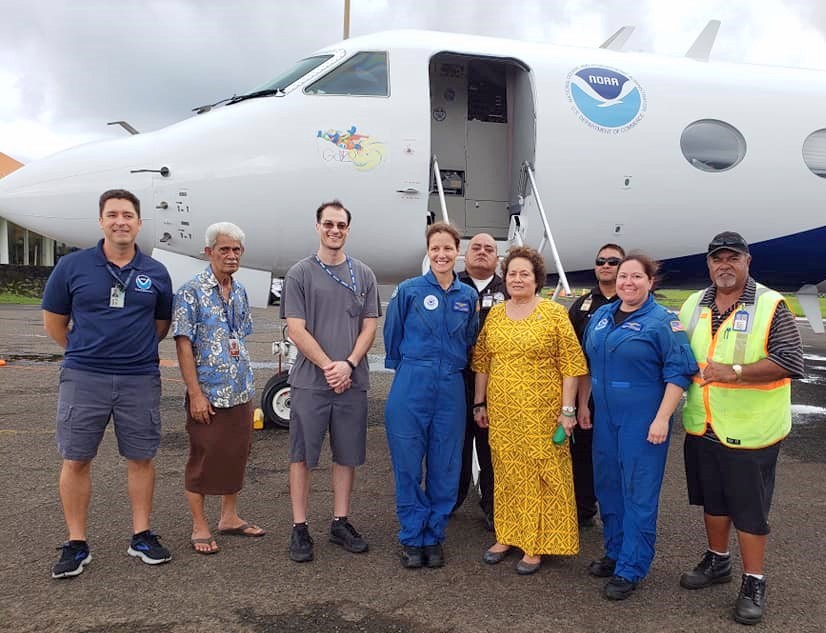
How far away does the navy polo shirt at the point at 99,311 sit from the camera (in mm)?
3361

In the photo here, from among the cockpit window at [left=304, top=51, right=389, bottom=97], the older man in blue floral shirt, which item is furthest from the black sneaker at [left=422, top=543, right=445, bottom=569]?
the cockpit window at [left=304, top=51, right=389, bottom=97]

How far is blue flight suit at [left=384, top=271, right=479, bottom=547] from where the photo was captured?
3611 mm

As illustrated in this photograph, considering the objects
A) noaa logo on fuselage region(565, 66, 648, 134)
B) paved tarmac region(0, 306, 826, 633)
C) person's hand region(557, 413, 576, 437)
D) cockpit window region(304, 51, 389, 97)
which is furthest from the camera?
noaa logo on fuselage region(565, 66, 648, 134)

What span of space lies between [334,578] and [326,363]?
44.6 inches

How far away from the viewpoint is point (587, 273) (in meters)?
6.99

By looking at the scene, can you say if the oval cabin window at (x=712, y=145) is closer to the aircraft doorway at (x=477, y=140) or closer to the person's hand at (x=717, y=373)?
the aircraft doorway at (x=477, y=140)

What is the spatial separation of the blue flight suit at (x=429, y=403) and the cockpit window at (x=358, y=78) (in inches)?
113

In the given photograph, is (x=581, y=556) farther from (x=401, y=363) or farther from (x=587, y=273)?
(x=587, y=273)

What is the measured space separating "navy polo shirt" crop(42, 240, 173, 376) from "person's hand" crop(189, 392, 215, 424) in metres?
0.33

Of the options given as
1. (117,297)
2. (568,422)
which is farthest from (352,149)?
(568,422)

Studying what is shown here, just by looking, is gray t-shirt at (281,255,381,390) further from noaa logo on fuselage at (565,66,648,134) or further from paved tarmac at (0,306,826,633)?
noaa logo on fuselage at (565,66,648,134)

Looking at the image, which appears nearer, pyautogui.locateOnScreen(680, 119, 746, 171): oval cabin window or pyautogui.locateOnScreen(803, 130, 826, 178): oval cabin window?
pyautogui.locateOnScreen(680, 119, 746, 171): oval cabin window

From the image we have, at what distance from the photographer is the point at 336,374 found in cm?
363

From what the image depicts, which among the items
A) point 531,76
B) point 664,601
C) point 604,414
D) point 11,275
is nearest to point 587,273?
point 531,76
